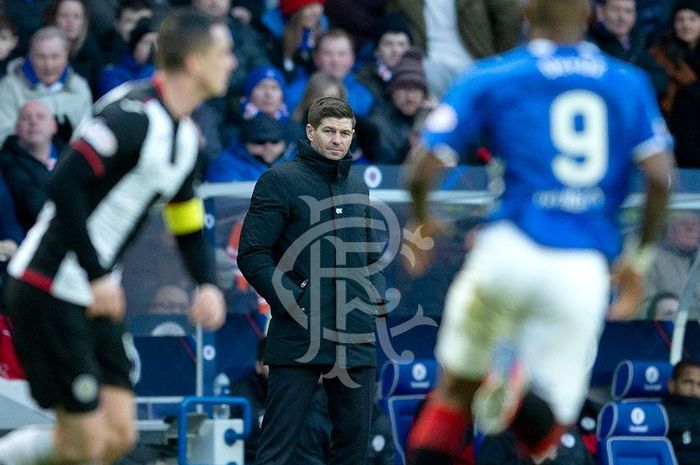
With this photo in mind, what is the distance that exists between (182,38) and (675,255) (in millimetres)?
5726

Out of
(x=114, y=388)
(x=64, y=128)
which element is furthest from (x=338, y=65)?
(x=114, y=388)

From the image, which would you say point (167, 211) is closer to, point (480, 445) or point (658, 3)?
point (480, 445)

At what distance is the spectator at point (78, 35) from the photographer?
12000 millimetres

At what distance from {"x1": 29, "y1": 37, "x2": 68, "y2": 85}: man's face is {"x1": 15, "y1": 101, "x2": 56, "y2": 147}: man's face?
531 millimetres

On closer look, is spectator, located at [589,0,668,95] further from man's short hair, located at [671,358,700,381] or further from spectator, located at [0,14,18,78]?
spectator, located at [0,14,18,78]

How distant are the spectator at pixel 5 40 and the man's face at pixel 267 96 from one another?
1.73 metres

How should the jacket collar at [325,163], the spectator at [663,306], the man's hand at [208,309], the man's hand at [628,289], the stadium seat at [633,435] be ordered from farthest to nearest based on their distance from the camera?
the spectator at [663,306] < the stadium seat at [633,435] < the jacket collar at [325,163] < the man's hand at [208,309] < the man's hand at [628,289]

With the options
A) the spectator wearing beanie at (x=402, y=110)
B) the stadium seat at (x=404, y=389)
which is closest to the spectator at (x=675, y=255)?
the stadium seat at (x=404, y=389)

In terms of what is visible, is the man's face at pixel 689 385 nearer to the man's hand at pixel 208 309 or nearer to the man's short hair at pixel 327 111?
the man's short hair at pixel 327 111

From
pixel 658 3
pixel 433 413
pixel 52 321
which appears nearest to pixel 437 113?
pixel 433 413

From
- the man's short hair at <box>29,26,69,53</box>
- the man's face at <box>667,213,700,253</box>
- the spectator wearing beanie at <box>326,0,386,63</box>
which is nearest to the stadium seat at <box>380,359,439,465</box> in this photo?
the man's face at <box>667,213,700,253</box>

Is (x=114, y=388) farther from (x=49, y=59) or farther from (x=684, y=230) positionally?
(x=684, y=230)

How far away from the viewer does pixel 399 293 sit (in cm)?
1102

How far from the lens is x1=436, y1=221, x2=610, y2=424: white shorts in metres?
6.17
